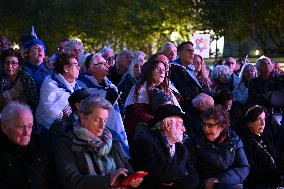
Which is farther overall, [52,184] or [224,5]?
[224,5]

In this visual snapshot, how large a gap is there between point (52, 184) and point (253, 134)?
3265 millimetres

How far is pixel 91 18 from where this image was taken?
3591 cm

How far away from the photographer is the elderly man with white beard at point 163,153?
6238mm

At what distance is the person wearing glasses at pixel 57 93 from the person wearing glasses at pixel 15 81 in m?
0.23

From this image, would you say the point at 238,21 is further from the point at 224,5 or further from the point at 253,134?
the point at 253,134

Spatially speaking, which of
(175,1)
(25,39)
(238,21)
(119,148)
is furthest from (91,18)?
(119,148)

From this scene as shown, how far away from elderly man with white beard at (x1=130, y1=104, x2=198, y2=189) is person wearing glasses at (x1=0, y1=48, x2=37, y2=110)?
4.35ft

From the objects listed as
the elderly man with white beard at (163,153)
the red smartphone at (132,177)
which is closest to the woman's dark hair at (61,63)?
the elderly man with white beard at (163,153)

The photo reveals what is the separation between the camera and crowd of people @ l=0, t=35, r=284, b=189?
5.53 meters

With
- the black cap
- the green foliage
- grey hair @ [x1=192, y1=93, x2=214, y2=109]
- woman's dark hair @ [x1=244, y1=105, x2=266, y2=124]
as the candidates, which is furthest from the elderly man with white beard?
the green foliage

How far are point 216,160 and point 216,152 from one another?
9 centimetres

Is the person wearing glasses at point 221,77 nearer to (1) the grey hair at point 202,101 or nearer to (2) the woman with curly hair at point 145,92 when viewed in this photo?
(1) the grey hair at point 202,101

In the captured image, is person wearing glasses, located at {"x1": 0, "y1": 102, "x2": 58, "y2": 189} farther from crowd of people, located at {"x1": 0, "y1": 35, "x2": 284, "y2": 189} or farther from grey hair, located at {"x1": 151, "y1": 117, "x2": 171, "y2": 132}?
grey hair, located at {"x1": 151, "y1": 117, "x2": 171, "y2": 132}

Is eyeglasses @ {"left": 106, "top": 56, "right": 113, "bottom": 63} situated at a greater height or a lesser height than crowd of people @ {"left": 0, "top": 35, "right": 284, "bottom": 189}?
greater
